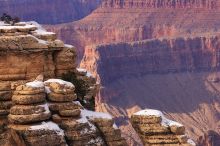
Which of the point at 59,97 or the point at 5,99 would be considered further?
the point at 5,99

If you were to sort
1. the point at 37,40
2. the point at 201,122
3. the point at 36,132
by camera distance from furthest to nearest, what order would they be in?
1. the point at 201,122
2. the point at 37,40
3. the point at 36,132

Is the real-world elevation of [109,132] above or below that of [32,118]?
below

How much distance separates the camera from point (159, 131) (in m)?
35.1

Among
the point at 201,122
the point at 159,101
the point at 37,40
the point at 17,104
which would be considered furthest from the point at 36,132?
the point at 159,101

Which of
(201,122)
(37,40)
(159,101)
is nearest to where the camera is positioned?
(37,40)

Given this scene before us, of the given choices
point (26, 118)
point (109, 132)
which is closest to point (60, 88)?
point (26, 118)

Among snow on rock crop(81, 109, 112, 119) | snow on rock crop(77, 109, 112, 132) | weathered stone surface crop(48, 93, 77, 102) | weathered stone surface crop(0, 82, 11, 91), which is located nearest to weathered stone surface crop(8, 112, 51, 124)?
weathered stone surface crop(48, 93, 77, 102)

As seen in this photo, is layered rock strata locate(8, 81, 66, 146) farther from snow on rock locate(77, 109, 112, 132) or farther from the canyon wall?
the canyon wall

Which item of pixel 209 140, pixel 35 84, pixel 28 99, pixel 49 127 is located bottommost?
pixel 209 140

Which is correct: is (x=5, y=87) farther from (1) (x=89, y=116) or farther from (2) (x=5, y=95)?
(1) (x=89, y=116)

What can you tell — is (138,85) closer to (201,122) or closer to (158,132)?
(201,122)

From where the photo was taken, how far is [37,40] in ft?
115

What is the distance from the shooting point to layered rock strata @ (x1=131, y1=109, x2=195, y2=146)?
115 feet

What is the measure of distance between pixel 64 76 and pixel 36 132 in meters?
5.75
